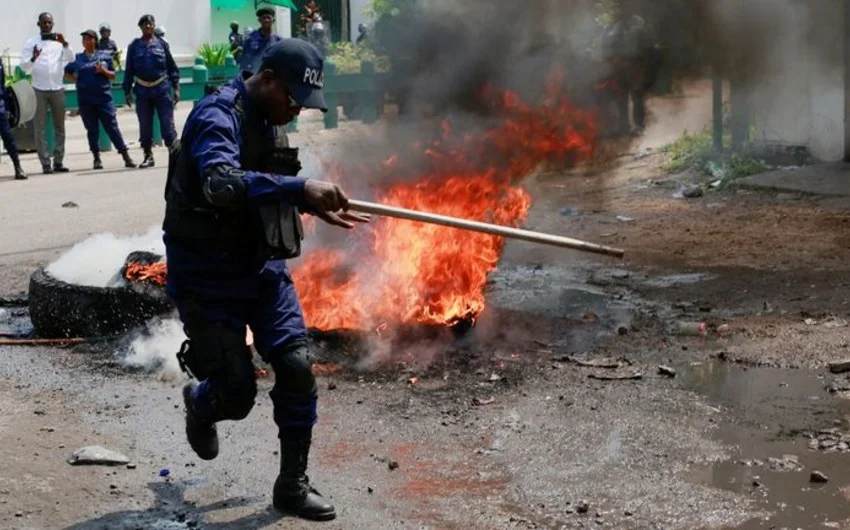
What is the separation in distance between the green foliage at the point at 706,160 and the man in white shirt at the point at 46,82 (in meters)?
8.11

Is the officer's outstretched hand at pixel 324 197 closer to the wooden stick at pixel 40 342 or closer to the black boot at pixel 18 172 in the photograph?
the wooden stick at pixel 40 342

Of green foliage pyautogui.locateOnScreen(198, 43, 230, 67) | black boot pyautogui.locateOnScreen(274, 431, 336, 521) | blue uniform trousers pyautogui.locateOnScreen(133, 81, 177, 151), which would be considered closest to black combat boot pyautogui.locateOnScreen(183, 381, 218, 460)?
black boot pyautogui.locateOnScreen(274, 431, 336, 521)

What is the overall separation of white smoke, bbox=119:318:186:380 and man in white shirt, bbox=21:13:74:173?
33.9ft

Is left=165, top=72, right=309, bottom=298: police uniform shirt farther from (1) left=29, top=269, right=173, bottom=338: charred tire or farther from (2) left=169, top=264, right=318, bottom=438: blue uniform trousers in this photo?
(1) left=29, top=269, right=173, bottom=338: charred tire

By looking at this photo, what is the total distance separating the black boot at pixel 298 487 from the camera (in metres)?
4.29

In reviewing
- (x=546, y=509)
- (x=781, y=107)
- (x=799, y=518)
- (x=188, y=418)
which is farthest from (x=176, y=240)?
(x=781, y=107)

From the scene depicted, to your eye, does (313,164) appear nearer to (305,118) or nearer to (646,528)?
(646,528)

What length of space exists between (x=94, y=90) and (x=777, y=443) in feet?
42.8

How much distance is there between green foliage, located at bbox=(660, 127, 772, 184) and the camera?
12031 mm

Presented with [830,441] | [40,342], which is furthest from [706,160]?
[830,441]

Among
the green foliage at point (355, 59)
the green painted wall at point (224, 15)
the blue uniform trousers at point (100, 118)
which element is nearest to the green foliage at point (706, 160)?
the green foliage at point (355, 59)

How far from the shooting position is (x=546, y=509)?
4367 millimetres

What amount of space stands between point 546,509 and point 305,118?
16323 millimetres

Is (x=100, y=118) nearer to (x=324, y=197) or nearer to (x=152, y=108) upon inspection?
(x=152, y=108)
